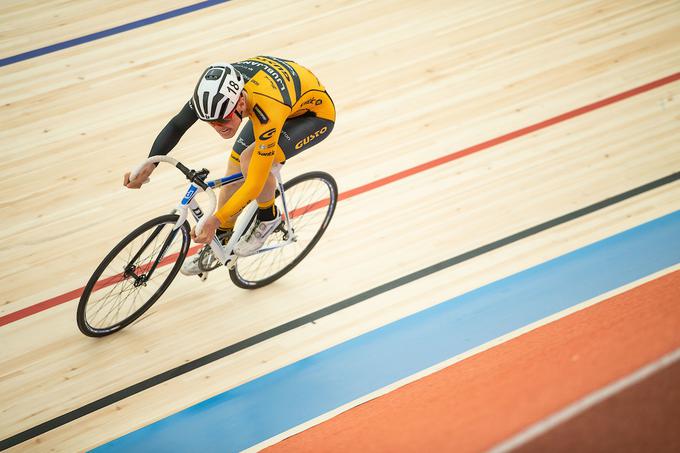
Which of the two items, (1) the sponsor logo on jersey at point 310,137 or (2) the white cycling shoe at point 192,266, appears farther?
(2) the white cycling shoe at point 192,266

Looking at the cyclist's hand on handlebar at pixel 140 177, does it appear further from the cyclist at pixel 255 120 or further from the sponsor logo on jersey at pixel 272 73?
the sponsor logo on jersey at pixel 272 73

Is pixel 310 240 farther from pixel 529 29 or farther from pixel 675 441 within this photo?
pixel 529 29

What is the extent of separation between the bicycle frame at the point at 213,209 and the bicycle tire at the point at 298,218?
0.11 meters

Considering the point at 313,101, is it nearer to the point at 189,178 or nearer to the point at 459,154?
the point at 189,178

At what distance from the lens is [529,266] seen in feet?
12.4

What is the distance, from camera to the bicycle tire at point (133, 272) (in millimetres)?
3119

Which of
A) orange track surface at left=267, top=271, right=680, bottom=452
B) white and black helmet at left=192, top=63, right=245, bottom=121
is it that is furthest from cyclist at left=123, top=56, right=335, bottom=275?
orange track surface at left=267, top=271, right=680, bottom=452

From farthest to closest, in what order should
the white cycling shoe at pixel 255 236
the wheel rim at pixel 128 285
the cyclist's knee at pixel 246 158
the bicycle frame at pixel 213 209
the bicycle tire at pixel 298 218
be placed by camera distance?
the bicycle tire at pixel 298 218 → the white cycling shoe at pixel 255 236 → the wheel rim at pixel 128 285 → the cyclist's knee at pixel 246 158 → the bicycle frame at pixel 213 209

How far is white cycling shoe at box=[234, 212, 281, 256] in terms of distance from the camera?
339cm

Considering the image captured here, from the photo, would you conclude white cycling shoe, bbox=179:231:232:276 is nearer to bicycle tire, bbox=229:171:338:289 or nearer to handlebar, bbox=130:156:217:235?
bicycle tire, bbox=229:171:338:289

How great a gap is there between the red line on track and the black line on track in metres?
0.66

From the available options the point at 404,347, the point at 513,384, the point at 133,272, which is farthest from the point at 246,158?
the point at 513,384

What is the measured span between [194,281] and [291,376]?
32.4 inches

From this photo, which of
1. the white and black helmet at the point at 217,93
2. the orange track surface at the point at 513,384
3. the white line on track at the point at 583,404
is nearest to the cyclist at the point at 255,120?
the white and black helmet at the point at 217,93
